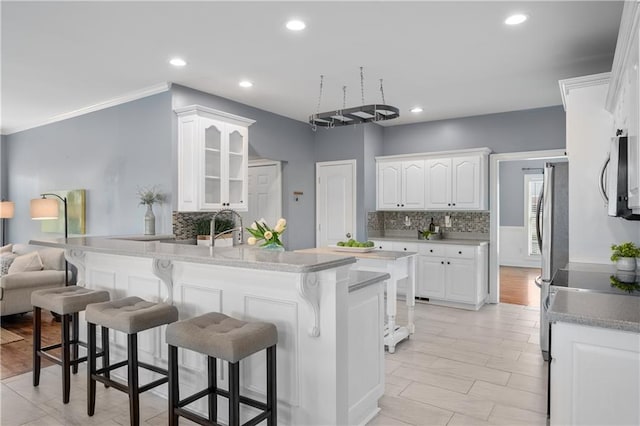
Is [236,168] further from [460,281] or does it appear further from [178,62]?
[460,281]

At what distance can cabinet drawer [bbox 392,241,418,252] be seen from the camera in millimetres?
6080

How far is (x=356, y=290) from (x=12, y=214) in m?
6.83

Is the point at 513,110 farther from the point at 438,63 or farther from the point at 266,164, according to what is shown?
the point at 266,164

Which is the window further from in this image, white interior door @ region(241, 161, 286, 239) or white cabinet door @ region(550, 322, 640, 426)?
white cabinet door @ region(550, 322, 640, 426)

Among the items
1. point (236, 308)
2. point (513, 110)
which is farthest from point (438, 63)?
point (236, 308)

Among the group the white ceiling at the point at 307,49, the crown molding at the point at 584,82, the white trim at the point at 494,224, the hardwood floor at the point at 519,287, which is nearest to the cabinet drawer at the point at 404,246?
the white trim at the point at 494,224

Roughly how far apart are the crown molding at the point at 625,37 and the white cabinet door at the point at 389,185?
3785 millimetres

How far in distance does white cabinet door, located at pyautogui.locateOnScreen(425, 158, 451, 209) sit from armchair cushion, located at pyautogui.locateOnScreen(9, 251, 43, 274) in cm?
538

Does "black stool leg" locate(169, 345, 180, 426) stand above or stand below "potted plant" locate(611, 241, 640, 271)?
below

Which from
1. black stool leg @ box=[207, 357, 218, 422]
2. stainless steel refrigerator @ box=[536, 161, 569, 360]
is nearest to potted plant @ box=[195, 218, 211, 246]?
black stool leg @ box=[207, 357, 218, 422]

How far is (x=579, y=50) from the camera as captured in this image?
3.61m

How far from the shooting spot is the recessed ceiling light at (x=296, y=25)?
3062mm

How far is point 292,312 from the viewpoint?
230cm

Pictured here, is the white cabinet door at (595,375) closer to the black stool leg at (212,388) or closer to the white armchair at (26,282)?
the black stool leg at (212,388)
